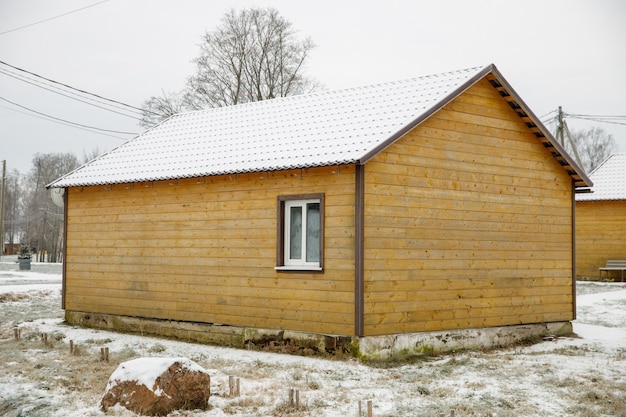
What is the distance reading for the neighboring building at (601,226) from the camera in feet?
97.1

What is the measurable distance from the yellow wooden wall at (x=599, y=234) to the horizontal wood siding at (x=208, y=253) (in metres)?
19.6

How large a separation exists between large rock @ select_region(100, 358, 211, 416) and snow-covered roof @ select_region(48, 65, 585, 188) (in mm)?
4819

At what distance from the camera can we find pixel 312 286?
13.3 meters

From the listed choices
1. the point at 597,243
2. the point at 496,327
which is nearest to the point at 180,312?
the point at 496,327

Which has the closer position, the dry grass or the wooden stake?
the dry grass

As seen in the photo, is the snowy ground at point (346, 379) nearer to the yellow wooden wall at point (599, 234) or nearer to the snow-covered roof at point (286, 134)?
the snow-covered roof at point (286, 134)

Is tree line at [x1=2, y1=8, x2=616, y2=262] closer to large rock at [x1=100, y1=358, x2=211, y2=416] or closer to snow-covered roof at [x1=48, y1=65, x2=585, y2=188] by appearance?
snow-covered roof at [x1=48, y1=65, x2=585, y2=188]

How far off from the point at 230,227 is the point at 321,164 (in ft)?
9.31

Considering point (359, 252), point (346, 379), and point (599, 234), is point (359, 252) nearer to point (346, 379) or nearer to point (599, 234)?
point (346, 379)

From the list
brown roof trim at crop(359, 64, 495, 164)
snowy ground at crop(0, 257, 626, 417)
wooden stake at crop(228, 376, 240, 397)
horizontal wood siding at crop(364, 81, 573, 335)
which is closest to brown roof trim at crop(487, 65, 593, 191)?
horizontal wood siding at crop(364, 81, 573, 335)

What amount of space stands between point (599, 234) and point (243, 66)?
18.5 metres

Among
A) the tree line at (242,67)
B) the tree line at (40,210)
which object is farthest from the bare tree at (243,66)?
the tree line at (40,210)

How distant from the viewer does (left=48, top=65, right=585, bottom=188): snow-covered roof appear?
1348 cm

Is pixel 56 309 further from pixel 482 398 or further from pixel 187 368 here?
pixel 482 398
